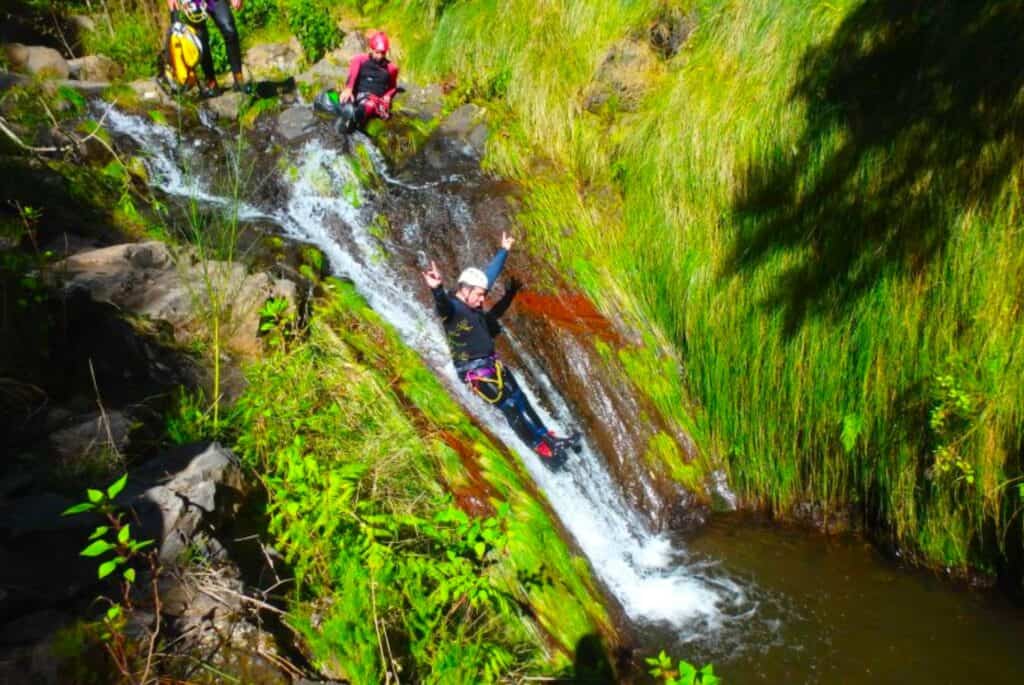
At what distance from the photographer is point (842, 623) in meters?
4.21

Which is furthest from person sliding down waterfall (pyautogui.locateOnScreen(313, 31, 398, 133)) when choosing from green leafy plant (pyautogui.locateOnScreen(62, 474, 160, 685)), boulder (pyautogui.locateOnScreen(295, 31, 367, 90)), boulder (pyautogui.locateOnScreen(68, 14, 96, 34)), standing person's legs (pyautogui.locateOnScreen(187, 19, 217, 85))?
green leafy plant (pyautogui.locateOnScreen(62, 474, 160, 685))

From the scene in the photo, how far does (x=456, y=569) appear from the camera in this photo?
2678 mm

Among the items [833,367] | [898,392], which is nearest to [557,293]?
[833,367]

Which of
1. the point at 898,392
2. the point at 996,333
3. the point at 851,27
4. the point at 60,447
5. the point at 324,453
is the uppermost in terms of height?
the point at 851,27

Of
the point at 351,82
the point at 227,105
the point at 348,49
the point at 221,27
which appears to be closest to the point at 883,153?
the point at 351,82

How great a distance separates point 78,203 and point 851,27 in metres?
5.77

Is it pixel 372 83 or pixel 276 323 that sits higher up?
pixel 372 83

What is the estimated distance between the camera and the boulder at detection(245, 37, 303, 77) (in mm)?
8281

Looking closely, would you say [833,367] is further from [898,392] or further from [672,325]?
[672,325]

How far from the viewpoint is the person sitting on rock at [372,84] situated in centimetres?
669

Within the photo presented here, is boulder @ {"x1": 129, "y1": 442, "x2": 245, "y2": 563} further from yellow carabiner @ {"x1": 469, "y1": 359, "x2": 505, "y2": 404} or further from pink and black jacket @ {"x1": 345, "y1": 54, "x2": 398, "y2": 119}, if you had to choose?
pink and black jacket @ {"x1": 345, "y1": 54, "x2": 398, "y2": 119}

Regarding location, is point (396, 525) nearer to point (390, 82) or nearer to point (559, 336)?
point (559, 336)

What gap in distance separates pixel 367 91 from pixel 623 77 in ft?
8.66

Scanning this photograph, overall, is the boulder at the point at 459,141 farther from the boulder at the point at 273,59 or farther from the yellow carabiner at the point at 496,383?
the boulder at the point at 273,59
